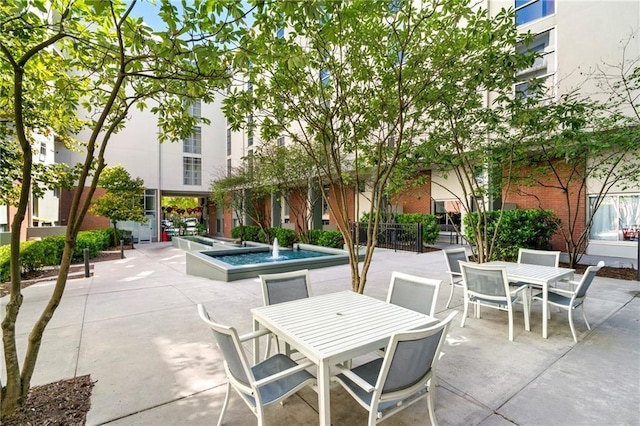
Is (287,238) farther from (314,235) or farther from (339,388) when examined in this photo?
(339,388)

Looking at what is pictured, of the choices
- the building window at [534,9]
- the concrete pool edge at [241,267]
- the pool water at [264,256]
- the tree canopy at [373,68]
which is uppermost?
the building window at [534,9]

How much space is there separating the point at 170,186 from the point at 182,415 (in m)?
24.0

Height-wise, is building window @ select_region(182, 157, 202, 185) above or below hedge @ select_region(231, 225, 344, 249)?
above

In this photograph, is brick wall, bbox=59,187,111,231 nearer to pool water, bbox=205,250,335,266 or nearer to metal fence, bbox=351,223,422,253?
pool water, bbox=205,250,335,266

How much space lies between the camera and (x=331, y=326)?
2.52 metres

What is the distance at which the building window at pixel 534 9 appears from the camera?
10.6m

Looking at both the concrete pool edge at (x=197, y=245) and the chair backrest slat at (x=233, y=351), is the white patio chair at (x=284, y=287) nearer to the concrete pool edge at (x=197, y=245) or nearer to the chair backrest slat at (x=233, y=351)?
the chair backrest slat at (x=233, y=351)

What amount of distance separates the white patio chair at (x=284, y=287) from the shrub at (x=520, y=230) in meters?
7.53

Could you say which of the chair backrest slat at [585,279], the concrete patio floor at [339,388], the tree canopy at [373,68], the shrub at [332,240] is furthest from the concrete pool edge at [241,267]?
the chair backrest slat at [585,279]

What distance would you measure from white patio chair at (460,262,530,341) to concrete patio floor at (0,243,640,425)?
→ 1.22 ft

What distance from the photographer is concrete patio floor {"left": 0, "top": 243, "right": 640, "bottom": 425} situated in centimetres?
250

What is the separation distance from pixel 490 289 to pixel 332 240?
9362 mm

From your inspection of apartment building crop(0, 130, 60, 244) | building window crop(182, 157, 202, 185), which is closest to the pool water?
apartment building crop(0, 130, 60, 244)

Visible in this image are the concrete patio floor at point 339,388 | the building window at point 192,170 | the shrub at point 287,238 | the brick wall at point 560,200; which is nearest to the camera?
the concrete patio floor at point 339,388
